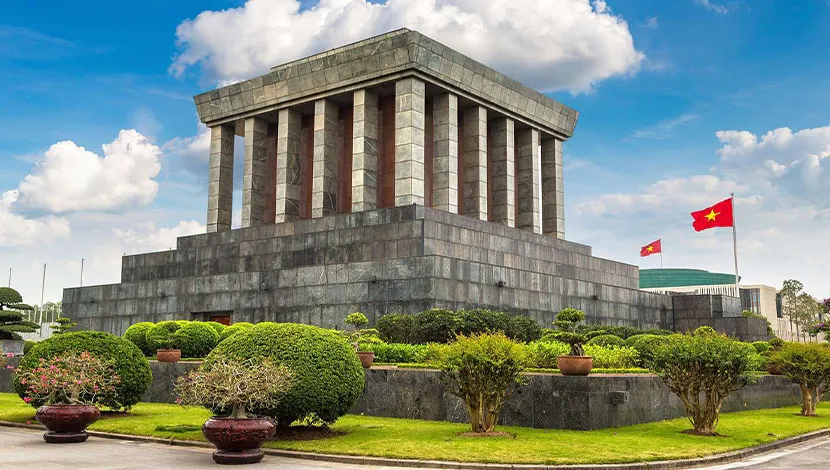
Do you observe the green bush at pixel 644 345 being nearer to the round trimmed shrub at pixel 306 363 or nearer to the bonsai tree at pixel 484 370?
the bonsai tree at pixel 484 370

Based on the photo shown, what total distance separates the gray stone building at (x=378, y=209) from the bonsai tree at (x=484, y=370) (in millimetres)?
12037

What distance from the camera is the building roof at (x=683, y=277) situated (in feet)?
498

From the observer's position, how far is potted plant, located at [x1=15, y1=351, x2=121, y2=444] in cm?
1490

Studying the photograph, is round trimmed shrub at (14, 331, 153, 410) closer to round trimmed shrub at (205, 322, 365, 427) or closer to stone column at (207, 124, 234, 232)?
round trimmed shrub at (205, 322, 365, 427)

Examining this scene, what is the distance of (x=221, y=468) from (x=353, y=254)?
64.3 feet

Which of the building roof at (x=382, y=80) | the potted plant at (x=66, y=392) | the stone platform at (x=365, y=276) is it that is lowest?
the potted plant at (x=66, y=392)

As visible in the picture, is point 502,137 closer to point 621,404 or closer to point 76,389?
point 621,404

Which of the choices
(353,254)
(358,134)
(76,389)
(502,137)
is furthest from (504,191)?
(76,389)

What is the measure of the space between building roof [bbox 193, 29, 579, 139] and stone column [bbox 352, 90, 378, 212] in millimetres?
956

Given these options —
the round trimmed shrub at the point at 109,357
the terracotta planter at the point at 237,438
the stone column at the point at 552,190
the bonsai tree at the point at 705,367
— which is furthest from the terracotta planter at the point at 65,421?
the stone column at the point at 552,190

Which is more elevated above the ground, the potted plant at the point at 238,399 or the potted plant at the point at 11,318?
the potted plant at the point at 11,318

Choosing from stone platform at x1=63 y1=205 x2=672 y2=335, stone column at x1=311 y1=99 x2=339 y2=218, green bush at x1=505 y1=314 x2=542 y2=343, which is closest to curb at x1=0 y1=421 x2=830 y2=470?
green bush at x1=505 y1=314 x2=542 y2=343

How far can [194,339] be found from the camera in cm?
2500

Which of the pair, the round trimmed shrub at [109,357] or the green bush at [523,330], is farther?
the green bush at [523,330]
